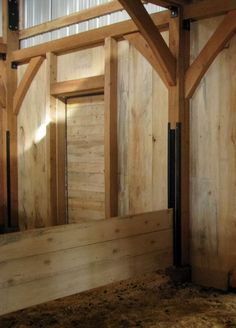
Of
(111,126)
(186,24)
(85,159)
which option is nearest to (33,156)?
Result: (85,159)

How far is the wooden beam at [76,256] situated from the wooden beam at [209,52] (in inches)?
44.6

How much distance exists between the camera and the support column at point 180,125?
12.5 ft

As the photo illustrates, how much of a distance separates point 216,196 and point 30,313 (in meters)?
1.72

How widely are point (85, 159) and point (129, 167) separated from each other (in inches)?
31.0

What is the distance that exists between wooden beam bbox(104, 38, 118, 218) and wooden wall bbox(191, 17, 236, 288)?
0.88 metres

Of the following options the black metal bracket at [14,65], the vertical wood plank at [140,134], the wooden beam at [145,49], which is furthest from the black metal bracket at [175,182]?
the black metal bracket at [14,65]

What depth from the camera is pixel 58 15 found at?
5121 millimetres

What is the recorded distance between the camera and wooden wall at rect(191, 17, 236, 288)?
3598mm

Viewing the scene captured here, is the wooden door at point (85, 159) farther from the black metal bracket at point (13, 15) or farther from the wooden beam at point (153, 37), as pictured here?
the black metal bracket at point (13, 15)

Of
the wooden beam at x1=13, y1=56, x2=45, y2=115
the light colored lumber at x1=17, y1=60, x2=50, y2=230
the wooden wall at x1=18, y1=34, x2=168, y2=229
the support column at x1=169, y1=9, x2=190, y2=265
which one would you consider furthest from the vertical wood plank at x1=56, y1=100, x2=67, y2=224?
Result: the support column at x1=169, y1=9, x2=190, y2=265

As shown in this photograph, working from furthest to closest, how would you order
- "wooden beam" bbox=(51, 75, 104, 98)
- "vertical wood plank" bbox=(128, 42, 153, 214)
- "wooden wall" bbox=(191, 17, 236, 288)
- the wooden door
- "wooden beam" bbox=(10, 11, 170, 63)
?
the wooden door, "wooden beam" bbox=(51, 75, 104, 98), "vertical wood plank" bbox=(128, 42, 153, 214), "wooden beam" bbox=(10, 11, 170, 63), "wooden wall" bbox=(191, 17, 236, 288)

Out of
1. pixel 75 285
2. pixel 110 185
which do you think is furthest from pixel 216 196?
pixel 75 285

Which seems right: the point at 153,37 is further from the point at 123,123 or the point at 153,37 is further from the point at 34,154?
the point at 34,154

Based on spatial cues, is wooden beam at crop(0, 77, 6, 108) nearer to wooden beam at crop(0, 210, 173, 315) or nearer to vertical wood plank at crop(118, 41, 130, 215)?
vertical wood plank at crop(118, 41, 130, 215)
